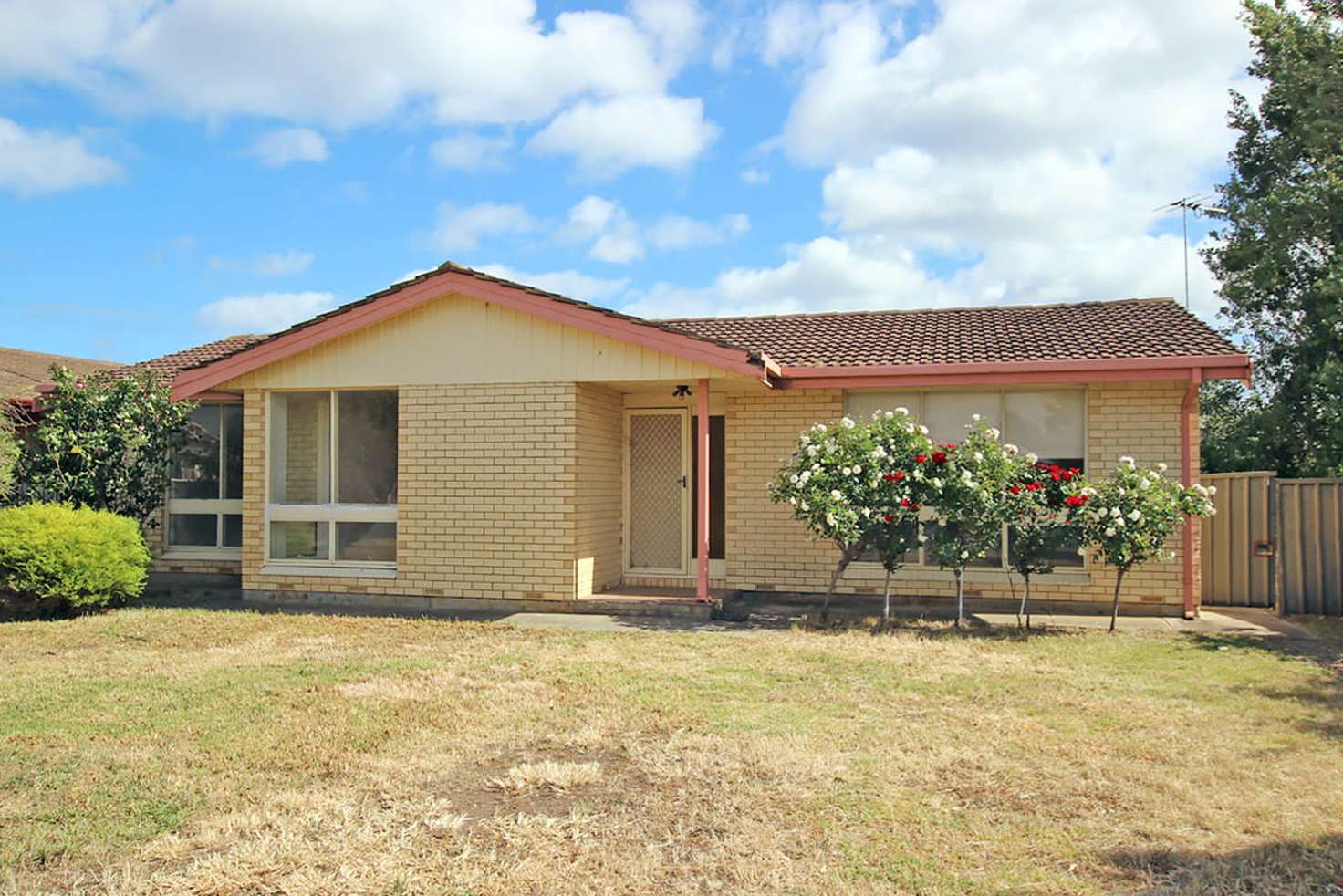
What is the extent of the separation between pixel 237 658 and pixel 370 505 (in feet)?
12.5

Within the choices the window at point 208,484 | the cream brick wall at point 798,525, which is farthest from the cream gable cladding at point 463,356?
the window at point 208,484

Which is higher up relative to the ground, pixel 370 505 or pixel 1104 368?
pixel 1104 368

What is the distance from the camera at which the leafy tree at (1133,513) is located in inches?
388

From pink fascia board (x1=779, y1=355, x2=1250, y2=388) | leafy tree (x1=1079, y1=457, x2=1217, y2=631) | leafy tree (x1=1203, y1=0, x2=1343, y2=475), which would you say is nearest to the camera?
leafy tree (x1=1079, y1=457, x2=1217, y2=631)

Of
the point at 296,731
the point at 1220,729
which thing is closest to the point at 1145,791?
the point at 1220,729

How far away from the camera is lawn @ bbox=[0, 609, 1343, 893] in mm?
4254

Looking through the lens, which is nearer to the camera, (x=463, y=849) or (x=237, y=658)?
(x=463, y=849)

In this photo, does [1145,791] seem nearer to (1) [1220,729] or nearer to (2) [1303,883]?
(2) [1303,883]

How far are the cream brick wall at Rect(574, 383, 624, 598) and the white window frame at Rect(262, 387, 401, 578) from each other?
231cm

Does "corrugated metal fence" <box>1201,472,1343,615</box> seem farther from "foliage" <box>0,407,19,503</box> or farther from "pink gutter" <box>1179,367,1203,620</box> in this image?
"foliage" <box>0,407,19,503</box>

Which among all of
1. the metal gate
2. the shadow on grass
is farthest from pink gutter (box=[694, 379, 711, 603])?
the shadow on grass

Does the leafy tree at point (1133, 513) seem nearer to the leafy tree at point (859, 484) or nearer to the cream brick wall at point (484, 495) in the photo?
the leafy tree at point (859, 484)

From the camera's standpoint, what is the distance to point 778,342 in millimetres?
13258

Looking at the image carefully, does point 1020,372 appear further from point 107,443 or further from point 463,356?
point 107,443
